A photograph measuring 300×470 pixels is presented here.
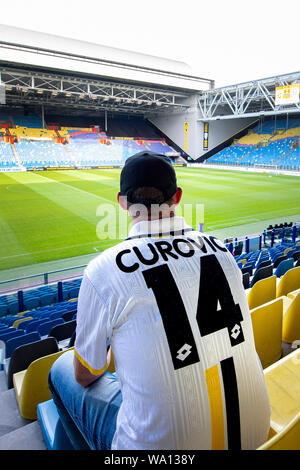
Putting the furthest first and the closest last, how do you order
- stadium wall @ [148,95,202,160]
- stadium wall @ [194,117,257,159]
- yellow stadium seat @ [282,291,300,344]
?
stadium wall @ [194,117,257,159] → stadium wall @ [148,95,202,160] → yellow stadium seat @ [282,291,300,344]

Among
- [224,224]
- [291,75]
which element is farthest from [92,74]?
[224,224]

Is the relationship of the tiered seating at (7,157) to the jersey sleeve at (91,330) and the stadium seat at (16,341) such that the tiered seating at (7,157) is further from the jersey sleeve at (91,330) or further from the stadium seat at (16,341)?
the jersey sleeve at (91,330)

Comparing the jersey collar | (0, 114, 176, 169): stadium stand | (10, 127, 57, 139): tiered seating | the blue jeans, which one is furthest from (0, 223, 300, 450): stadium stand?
(10, 127, 57, 139): tiered seating

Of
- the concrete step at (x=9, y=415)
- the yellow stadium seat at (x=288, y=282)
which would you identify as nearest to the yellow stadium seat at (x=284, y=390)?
the concrete step at (x=9, y=415)

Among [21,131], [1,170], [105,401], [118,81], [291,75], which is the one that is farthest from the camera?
[21,131]

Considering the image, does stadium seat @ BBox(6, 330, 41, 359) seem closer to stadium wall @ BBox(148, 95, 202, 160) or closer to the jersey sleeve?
the jersey sleeve

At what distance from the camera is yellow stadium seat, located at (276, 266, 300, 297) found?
4.22 m

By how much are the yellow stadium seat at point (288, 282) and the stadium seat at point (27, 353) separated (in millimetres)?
2912

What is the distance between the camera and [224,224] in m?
13.5

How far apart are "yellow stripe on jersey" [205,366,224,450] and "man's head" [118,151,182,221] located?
0.68 metres

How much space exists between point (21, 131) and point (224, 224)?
35916 millimetres

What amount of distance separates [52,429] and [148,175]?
1.47m

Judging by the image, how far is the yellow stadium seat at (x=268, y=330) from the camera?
252cm

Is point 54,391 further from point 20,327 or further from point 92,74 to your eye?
point 92,74
